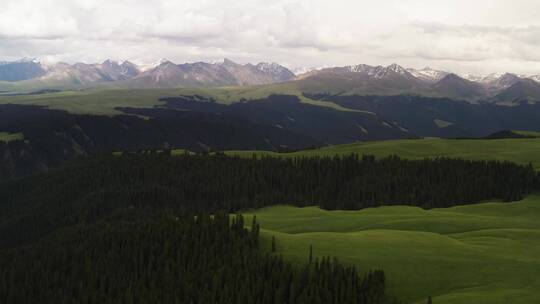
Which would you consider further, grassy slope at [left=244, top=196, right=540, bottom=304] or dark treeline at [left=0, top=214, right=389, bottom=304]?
dark treeline at [left=0, top=214, right=389, bottom=304]

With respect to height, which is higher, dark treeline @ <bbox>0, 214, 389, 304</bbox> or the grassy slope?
the grassy slope

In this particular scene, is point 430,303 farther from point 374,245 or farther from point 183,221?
point 183,221

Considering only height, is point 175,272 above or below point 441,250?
below

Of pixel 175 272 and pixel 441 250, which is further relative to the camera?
pixel 175 272

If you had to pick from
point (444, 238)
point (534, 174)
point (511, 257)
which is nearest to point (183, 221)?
point (444, 238)
